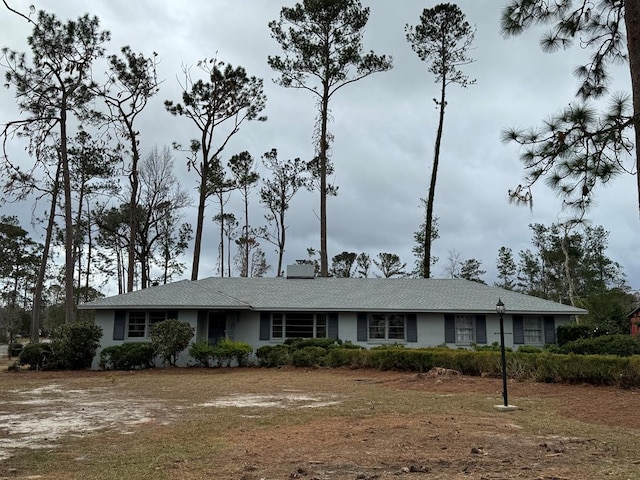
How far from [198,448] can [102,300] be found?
613 inches

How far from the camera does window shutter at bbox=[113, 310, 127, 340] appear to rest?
19844mm

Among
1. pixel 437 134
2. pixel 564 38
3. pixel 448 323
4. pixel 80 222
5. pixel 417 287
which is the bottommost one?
pixel 448 323

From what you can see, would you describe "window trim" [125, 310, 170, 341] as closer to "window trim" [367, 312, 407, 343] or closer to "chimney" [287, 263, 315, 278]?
"chimney" [287, 263, 315, 278]

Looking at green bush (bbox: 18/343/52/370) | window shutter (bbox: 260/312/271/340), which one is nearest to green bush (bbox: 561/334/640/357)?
window shutter (bbox: 260/312/271/340)

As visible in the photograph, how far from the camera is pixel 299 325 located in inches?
843

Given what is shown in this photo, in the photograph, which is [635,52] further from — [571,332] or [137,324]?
[137,324]

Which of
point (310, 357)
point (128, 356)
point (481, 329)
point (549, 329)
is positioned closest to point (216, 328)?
point (128, 356)

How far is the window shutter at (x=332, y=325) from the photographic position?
826 inches

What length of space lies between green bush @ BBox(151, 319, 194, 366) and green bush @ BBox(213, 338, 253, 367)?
112 cm

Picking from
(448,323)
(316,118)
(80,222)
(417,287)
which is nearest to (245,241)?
(80,222)

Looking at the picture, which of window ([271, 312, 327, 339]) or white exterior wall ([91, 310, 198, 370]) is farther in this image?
window ([271, 312, 327, 339])

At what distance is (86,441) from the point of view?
22.0 feet

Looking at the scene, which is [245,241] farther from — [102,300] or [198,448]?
[198,448]

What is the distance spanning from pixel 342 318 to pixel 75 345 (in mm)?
9378
